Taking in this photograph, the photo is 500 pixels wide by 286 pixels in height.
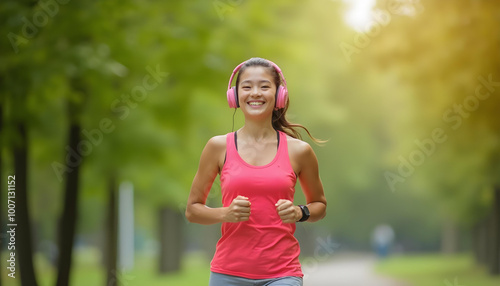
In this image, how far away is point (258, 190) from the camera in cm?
429

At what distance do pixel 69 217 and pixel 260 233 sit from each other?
32.3 feet

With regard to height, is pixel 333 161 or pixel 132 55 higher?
pixel 333 161

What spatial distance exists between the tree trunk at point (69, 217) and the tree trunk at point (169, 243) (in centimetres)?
1541

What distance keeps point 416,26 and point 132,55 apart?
6923 mm

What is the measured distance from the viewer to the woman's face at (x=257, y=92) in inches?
177

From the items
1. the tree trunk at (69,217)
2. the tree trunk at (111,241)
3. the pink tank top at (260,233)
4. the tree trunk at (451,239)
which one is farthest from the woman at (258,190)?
the tree trunk at (451,239)

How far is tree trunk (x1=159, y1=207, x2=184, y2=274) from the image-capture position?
95.9ft

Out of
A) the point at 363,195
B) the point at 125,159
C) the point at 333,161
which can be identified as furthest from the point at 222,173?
the point at 363,195

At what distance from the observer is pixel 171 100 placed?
1561cm

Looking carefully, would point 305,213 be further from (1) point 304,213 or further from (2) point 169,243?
(2) point 169,243

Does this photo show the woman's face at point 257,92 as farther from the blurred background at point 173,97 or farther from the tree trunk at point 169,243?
the tree trunk at point 169,243

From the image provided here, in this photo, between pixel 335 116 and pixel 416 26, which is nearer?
pixel 416 26

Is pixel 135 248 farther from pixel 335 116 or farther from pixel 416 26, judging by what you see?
pixel 416 26

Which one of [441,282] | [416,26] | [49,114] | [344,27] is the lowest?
[441,282]
